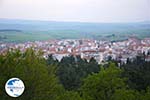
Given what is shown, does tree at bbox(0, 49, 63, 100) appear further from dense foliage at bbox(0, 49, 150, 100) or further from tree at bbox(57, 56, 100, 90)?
tree at bbox(57, 56, 100, 90)

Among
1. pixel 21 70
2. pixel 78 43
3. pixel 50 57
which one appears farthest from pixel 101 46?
pixel 21 70

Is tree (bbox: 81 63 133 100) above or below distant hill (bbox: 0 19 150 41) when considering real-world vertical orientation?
below

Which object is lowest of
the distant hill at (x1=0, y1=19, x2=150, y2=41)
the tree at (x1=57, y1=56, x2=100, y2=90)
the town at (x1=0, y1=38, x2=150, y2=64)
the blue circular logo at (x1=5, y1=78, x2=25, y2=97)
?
the tree at (x1=57, y1=56, x2=100, y2=90)

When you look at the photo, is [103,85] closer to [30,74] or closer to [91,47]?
[91,47]

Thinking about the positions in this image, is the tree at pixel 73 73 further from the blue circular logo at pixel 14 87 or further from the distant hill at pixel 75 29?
the blue circular logo at pixel 14 87

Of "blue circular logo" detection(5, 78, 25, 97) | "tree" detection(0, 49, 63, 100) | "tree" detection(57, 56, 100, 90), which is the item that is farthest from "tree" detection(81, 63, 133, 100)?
"blue circular logo" detection(5, 78, 25, 97)

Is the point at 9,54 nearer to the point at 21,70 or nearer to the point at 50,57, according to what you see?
the point at 21,70

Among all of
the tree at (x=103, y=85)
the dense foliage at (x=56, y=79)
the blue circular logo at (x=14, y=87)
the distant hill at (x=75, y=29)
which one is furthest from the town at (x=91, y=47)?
the blue circular logo at (x=14, y=87)
